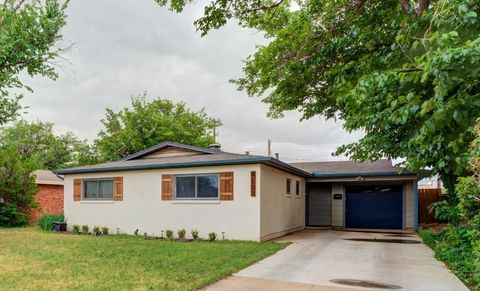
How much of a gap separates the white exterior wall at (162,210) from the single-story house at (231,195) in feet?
0.10

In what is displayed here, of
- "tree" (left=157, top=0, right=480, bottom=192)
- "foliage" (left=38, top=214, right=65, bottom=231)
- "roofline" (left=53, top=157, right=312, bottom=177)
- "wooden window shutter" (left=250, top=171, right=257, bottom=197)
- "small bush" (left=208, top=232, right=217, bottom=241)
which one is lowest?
"foliage" (left=38, top=214, right=65, bottom=231)

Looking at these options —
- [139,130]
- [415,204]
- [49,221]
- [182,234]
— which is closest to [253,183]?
[182,234]

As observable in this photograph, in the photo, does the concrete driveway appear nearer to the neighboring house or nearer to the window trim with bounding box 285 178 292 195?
the window trim with bounding box 285 178 292 195

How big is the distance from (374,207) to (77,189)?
12.9 metres

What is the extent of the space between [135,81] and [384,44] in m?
13.8

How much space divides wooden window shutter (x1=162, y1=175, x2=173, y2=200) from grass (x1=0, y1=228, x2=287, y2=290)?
2394mm

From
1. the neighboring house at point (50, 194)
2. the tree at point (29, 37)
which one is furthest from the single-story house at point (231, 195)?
the tree at point (29, 37)

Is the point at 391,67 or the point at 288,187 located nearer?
the point at 391,67

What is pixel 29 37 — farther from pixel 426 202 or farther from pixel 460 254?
pixel 426 202

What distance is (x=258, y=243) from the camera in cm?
1059

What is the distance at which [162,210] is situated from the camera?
1291 cm

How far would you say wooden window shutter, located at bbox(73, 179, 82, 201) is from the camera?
15.0 meters

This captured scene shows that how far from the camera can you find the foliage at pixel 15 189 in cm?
1593

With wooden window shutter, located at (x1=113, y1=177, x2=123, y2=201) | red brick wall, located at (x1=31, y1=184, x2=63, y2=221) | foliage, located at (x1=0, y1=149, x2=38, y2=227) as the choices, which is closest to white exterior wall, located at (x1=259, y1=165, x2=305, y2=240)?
wooden window shutter, located at (x1=113, y1=177, x2=123, y2=201)
